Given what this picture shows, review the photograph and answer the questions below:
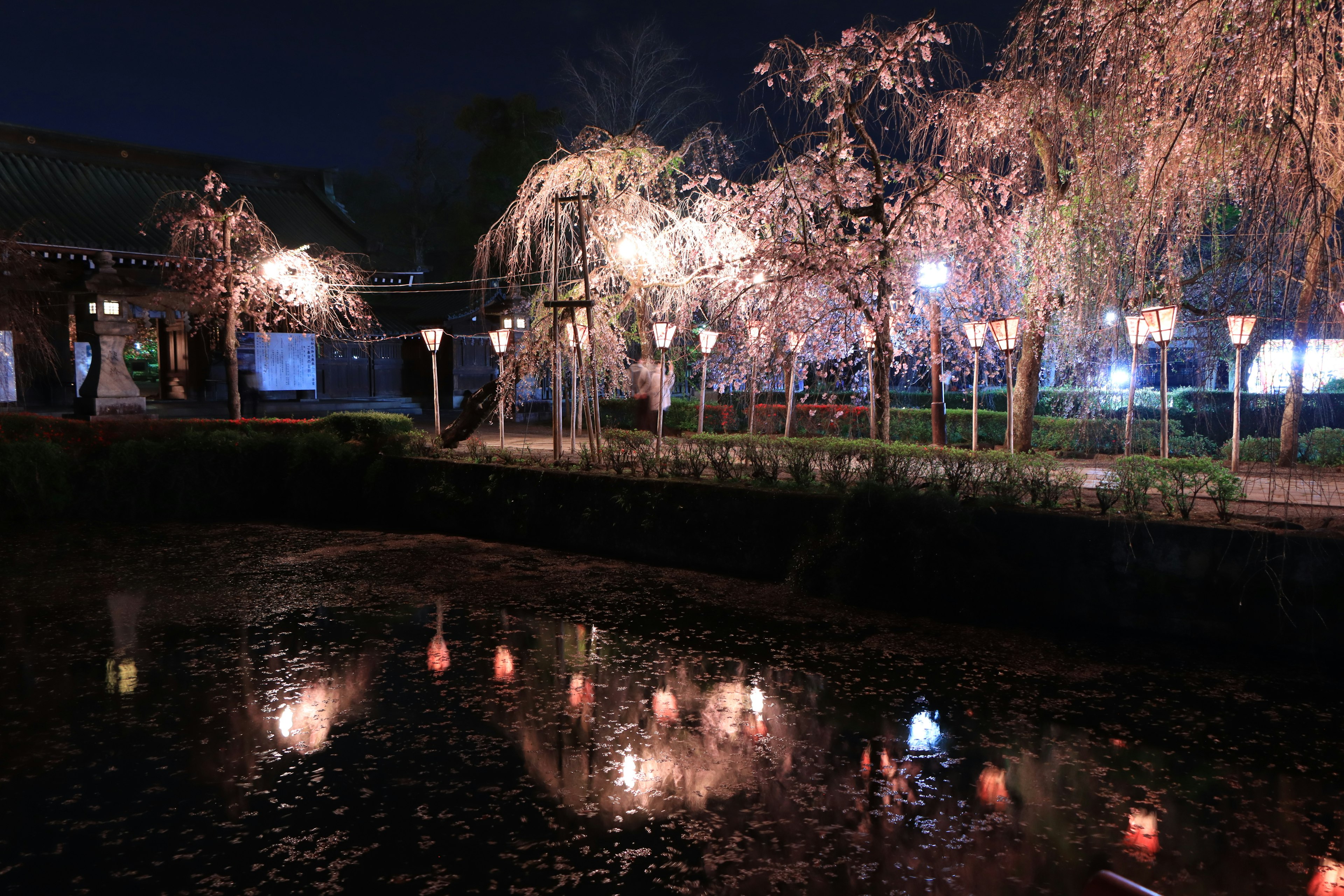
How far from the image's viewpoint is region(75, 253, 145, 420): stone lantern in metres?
17.3

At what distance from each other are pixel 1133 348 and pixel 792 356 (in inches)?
192

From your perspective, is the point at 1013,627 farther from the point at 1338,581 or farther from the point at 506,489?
the point at 506,489

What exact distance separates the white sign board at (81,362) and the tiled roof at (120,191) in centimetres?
230

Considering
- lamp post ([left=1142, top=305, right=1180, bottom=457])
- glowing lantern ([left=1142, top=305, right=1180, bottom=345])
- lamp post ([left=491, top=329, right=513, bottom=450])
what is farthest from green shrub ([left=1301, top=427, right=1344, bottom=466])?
lamp post ([left=491, top=329, right=513, bottom=450])

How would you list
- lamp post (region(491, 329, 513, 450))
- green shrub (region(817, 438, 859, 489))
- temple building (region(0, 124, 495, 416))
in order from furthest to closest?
temple building (region(0, 124, 495, 416)), lamp post (region(491, 329, 513, 450)), green shrub (region(817, 438, 859, 489))

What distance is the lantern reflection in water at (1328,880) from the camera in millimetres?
3256

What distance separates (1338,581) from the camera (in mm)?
5711

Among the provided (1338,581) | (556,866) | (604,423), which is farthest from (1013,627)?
(604,423)

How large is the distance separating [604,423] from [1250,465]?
1395 cm

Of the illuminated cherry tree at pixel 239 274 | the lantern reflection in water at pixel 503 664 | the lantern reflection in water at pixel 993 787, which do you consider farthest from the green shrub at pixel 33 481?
the lantern reflection in water at pixel 993 787

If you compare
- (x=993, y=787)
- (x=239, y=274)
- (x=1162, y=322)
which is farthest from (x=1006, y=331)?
(x=239, y=274)

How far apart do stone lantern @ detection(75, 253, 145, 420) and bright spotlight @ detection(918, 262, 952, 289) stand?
1457 cm

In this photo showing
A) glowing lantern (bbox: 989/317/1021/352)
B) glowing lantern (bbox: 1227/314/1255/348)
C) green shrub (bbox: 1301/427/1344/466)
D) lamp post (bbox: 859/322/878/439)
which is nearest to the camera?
glowing lantern (bbox: 1227/314/1255/348)

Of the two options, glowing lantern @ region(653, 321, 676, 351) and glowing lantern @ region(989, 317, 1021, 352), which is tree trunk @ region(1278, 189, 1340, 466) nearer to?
glowing lantern @ region(989, 317, 1021, 352)
